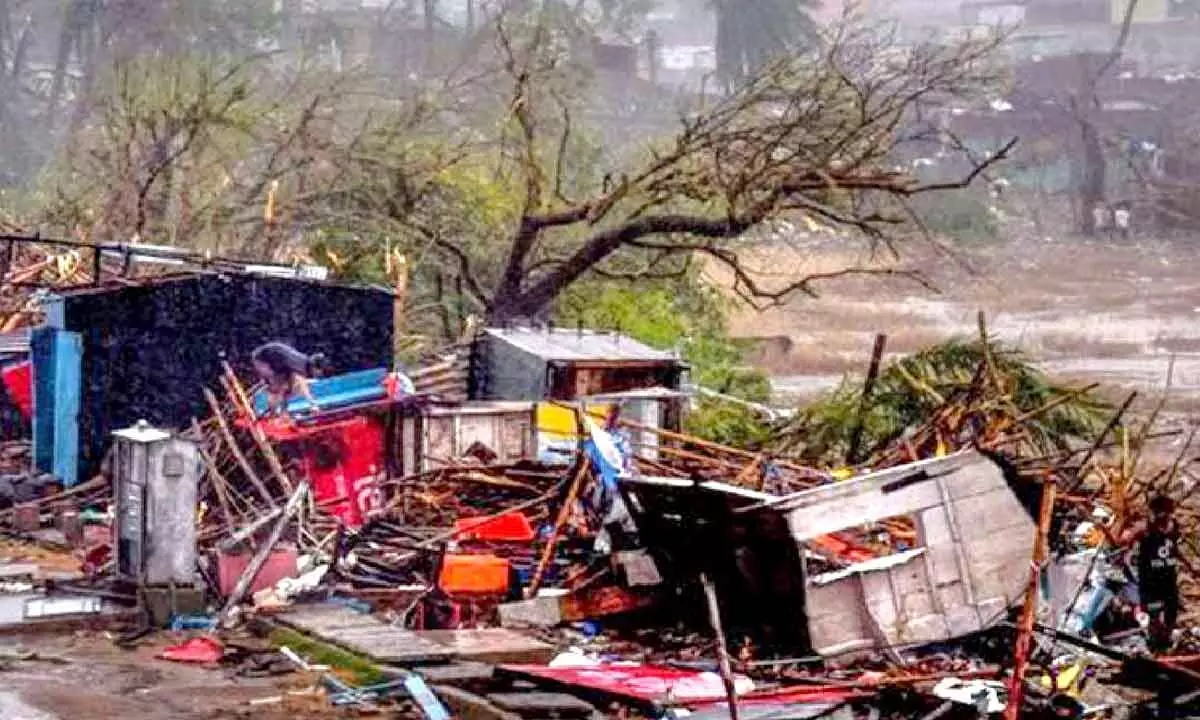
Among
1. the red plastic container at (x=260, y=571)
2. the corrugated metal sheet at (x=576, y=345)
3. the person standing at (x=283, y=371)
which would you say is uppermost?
the corrugated metal sheet at (x=576, y=345)

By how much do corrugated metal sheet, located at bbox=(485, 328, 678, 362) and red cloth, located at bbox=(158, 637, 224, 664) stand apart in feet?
20.4

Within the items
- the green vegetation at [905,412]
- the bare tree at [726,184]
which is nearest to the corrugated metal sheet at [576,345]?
the green vegetation at [905,412]

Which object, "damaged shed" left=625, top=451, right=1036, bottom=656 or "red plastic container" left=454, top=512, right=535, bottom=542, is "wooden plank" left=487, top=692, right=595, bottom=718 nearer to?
"damaged shed" left=625, top=451, right=1036, bottom=656

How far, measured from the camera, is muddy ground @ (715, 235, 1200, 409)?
104ft

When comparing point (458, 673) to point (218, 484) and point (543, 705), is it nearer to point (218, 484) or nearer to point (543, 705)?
point (543, 705)

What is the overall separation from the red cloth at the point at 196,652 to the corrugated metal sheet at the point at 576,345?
20.4 feet

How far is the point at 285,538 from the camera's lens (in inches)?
569

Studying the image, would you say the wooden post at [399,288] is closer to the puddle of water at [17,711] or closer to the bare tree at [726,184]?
the bare tree at [726,184]

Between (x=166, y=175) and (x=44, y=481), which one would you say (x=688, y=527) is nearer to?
(x=44, y=481)

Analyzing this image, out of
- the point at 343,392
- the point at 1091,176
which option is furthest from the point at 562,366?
the point at 1091,176

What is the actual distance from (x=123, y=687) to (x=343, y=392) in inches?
224

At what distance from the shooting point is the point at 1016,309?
37.2 metres

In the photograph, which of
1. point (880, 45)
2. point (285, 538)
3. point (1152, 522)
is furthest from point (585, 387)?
point (880, 45)

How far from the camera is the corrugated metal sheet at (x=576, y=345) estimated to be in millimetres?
18344
